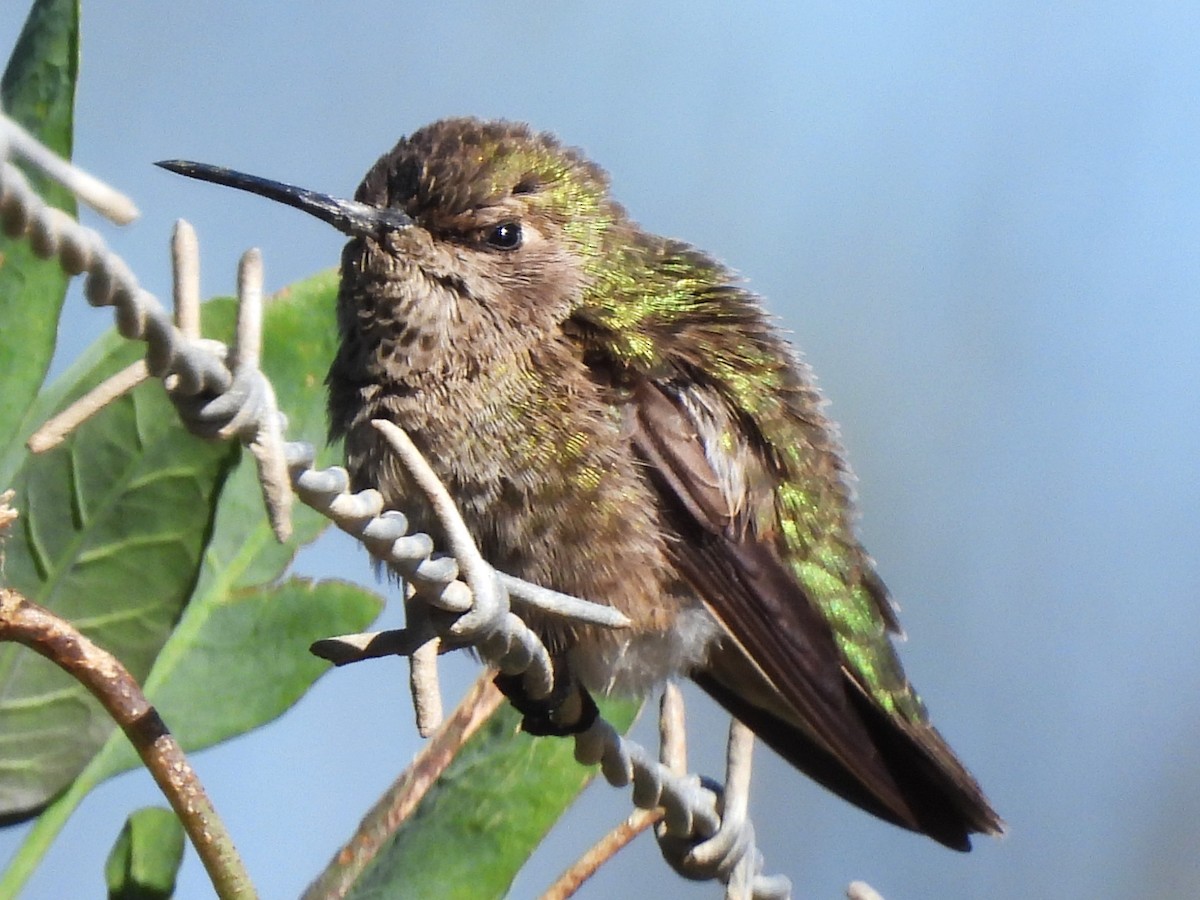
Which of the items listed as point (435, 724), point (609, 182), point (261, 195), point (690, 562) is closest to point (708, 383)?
point (690, 562)

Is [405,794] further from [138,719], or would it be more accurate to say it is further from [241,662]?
[138,719]

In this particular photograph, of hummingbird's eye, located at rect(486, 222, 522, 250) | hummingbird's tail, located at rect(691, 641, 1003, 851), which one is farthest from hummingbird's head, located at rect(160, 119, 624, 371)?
hummingbird's tail, located at rect(691, 641, 1003, 851)

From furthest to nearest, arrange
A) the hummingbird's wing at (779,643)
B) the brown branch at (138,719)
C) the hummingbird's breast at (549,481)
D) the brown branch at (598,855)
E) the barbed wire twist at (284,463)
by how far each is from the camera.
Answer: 1. the hummingbird's wing at (779,643)
2. the hummingbird's breast at (549,481)
3. the brown branch at (598,855)
4. the brown branch at (138,719)
5. the barbed wire twist at (284,463)

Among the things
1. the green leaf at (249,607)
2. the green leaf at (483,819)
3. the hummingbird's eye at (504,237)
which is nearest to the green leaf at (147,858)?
the green leaf at (249,607)

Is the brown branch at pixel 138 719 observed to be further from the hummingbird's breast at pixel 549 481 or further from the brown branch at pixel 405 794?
the hummingbird's breast at pixel 549 481

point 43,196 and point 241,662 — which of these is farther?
point 241,662

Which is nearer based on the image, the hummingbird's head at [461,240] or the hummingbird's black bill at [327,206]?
the hummingbird's black bill at [327,206]

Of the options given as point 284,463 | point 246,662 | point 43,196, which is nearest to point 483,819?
point 246,662
